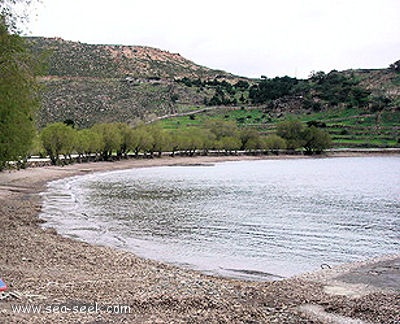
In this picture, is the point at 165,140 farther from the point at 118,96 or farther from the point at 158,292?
the point at 158,292

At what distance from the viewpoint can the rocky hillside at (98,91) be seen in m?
144

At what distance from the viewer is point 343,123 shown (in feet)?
563

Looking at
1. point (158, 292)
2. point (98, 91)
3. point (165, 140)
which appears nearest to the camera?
point (158, 292)

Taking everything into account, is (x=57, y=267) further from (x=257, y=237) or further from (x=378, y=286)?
(x=257, y=237)

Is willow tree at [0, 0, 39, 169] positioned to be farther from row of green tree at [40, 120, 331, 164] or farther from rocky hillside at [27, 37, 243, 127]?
rocky hillside at [27, 37, 243, 127]

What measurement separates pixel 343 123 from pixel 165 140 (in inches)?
2908

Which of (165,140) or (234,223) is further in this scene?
(165,140)

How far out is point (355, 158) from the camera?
154125 mm

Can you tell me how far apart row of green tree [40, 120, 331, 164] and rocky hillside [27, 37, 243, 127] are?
22281mm

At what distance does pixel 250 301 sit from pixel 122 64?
628 feet

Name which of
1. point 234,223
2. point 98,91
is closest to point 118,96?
point 98,91

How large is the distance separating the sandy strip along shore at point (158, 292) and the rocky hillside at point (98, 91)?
112 m

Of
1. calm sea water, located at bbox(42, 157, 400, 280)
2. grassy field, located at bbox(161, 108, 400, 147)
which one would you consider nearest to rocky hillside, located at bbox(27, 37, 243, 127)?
grassy field, located at bbox(161, 108, 400, 147)

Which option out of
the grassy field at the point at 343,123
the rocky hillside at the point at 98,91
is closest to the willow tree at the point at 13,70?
the rocky hillside at the point at 98,91
